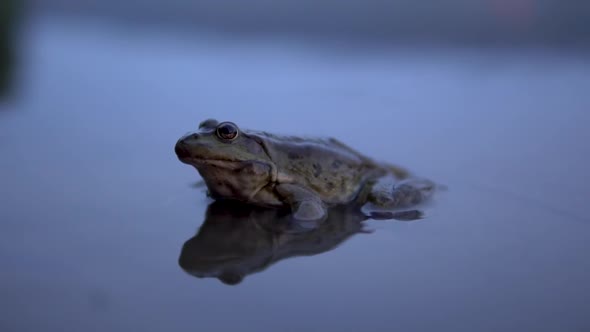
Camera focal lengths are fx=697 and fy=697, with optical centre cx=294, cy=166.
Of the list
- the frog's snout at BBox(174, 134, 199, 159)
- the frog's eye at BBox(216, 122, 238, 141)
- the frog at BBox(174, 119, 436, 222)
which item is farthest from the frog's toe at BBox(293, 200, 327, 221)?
the frog's snout at BBox(174, 134, 199, 159)

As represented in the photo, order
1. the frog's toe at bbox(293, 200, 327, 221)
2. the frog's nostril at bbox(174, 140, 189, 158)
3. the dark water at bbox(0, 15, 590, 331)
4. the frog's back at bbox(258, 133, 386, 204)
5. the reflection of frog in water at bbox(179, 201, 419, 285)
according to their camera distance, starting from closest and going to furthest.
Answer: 1. the dark water at bbox(0, 15, 590, 331)
2. the reflection of frog in water at bbox(179, 201, 419, 285)
3. the frog's nostril at bbox(174, 140, 189, 158)
4. the frog's toe at bbox(293, 200, 327, 221)
5. the frog's back at bbox(258, 133, 386, 204)

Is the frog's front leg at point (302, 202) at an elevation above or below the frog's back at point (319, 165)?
below

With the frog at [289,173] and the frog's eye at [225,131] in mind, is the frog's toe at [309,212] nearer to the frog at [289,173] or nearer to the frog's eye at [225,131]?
the frog at [289,173]

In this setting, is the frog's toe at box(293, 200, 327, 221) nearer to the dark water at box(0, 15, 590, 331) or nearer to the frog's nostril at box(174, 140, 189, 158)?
the dark water at box(0, 15, 590, 331)

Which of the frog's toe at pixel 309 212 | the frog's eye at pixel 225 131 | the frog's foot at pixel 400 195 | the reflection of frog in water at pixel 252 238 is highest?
the frog's eye at pixel 225 131

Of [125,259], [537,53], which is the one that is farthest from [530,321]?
[537,53]

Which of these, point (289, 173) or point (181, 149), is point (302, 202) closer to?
point (289, 173)

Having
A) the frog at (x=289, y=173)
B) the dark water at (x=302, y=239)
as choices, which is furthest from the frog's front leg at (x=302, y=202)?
the dark water at (x=302, y=239)
